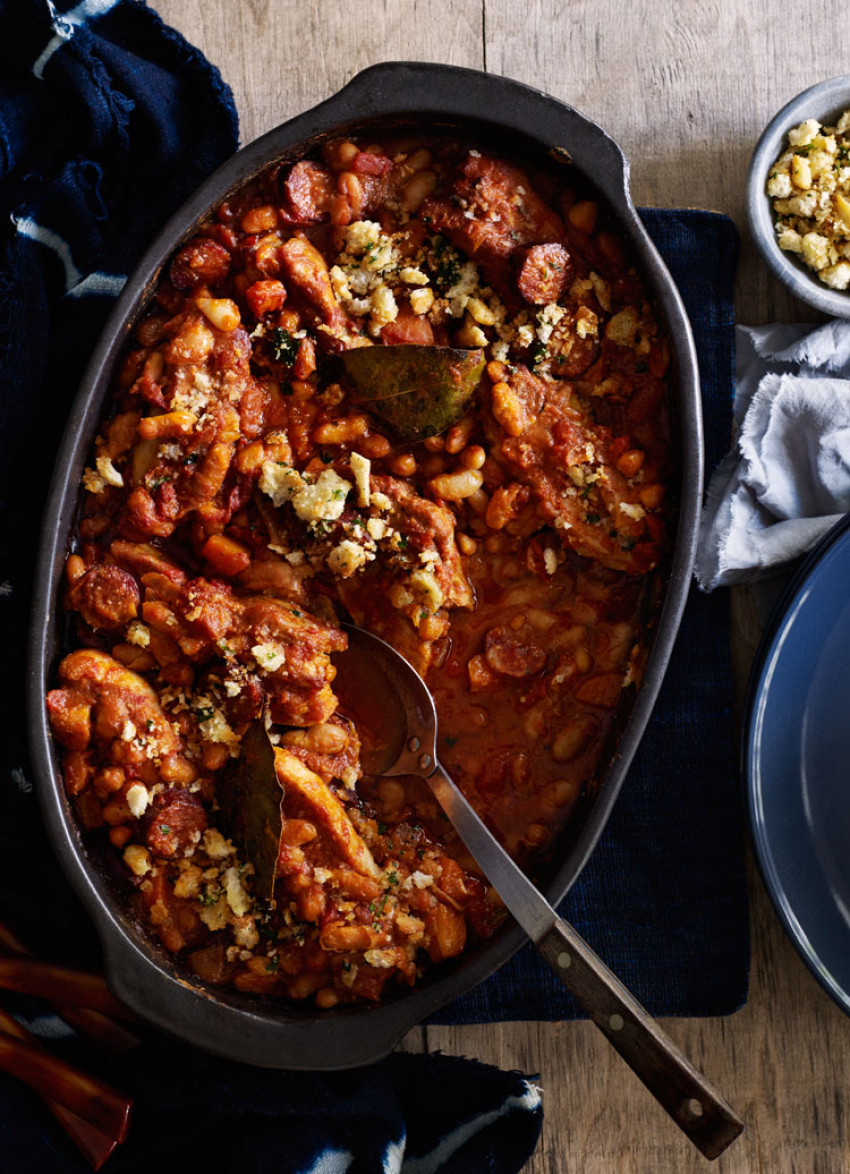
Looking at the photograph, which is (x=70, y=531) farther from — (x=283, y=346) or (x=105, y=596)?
(x=283, y=346)

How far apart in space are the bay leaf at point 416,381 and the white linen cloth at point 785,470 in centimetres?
82

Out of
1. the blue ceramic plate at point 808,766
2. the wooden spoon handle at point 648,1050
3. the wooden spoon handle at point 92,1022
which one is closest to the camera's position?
the wooden spoon handle at point 648,1050

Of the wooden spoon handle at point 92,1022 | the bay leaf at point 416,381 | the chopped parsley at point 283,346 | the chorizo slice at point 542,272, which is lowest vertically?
the wooden spoon handle at point 92,1022

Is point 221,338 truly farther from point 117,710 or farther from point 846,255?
point 846,255

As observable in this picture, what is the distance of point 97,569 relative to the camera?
2.59 metres

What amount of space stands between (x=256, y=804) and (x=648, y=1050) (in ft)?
3.17

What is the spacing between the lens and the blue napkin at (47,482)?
2818 mm

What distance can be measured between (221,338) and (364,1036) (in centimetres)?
161

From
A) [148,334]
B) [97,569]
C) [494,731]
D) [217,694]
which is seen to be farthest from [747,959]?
[148,334]

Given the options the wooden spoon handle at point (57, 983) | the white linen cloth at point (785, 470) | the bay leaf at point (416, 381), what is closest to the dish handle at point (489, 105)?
the bay leaf at point (416, 381)

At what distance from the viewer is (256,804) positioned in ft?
8.20

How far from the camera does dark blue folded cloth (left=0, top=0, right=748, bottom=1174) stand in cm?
283

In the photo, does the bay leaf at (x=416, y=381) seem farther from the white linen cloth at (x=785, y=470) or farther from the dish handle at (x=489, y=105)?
the white linen cloth at (x=785, y=470)

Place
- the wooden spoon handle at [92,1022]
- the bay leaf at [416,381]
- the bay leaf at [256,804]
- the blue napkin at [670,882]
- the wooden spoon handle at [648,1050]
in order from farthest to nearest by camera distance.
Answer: the blue napkin at [670,882] < the wooden spoon handle at [92,1022] < the bay leaf at [416,381] < the bay leaf at [256,804] < the wooden spoon handle at [648,1050]
